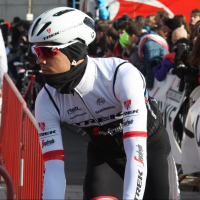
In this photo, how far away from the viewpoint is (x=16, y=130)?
220 inches

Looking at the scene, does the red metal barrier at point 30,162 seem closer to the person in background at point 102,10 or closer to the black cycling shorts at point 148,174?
the black cycling shorts at point 148,174

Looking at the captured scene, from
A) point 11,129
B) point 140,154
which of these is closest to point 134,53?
point 11,129

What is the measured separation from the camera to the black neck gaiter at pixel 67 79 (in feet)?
9.66

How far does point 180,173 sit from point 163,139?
365cm

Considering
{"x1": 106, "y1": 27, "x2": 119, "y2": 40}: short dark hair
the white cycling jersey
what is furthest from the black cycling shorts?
{"x1": 106, "y1": 27, "x2": 119, "y2": 40}: short dark hair

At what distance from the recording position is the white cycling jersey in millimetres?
2770

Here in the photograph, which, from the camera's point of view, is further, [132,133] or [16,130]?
[16,130]

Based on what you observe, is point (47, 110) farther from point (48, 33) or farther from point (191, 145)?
point (191, 145)

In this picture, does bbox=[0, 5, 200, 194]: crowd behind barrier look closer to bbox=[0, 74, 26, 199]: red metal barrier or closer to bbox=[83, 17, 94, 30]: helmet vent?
bbox=[0, 74, 26, 199]: red metal barrier

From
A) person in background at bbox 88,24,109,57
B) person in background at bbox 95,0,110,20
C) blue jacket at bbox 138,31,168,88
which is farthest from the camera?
person in background at bbox 95,0,110,20

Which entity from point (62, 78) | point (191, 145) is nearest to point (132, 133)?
point (62, 78)

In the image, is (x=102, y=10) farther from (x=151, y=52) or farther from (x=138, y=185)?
(x=138, y=185)

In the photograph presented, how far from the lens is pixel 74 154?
844cm

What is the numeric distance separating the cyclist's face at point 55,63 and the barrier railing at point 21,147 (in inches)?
52.1
